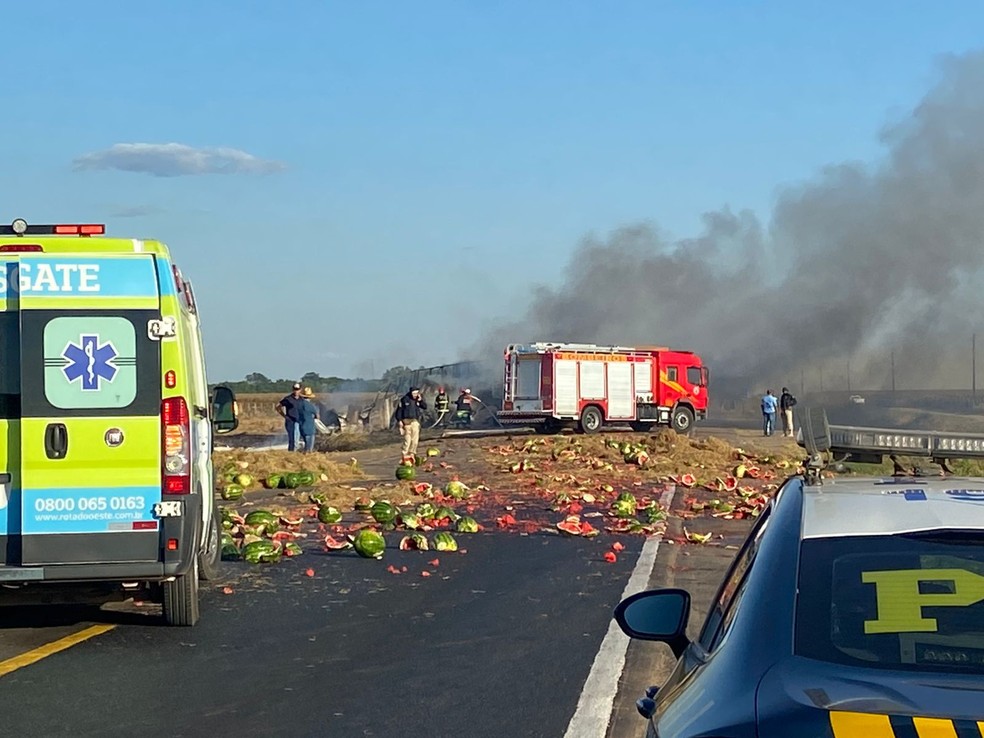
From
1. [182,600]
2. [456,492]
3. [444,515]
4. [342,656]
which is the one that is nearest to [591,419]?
[456,492]

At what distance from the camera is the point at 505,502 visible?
784 inches

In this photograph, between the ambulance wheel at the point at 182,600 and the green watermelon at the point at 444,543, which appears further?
the green watermelon at the point at 444,543

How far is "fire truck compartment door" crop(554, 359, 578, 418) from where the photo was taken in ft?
148

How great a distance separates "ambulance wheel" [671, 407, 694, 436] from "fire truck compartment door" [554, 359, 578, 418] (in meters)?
3.86

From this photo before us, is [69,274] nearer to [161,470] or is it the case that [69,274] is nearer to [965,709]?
[161,470]

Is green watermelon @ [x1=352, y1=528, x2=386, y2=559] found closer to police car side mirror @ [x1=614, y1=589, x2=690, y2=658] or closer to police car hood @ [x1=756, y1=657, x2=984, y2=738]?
police car side mirror @ [x1=614, y1=589, x2=690, y2=658]

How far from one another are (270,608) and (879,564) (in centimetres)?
780

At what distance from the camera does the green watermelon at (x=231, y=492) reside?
20047 millimetres

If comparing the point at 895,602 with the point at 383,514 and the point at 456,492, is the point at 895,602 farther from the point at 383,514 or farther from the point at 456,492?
the point at 456,492

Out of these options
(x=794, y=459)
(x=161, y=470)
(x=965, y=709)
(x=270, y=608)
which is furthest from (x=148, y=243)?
(x=794, y=459)

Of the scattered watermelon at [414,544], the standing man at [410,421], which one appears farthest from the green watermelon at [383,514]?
the standing man at [410,421]

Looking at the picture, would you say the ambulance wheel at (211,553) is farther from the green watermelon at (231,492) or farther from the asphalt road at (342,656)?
the green watermelon at (231,492)

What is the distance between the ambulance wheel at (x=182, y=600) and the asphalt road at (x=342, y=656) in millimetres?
92

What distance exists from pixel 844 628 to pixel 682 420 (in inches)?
1746
